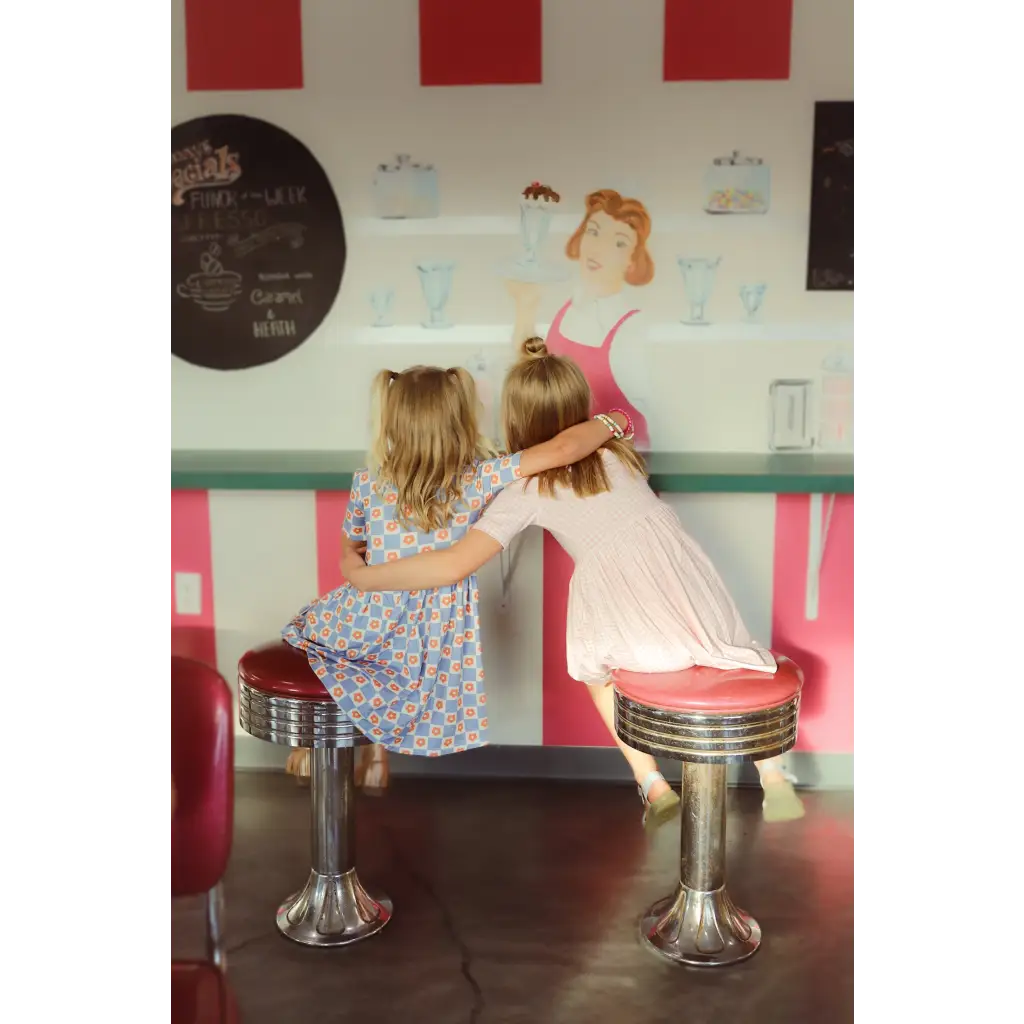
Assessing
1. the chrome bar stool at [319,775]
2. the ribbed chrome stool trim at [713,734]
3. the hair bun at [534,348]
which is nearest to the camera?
the ribbed chrome stool trim at [713,734]

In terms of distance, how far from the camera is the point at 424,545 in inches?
88.3

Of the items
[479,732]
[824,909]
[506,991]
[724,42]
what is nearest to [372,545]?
[479,732]

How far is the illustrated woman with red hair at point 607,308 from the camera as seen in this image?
104 inches

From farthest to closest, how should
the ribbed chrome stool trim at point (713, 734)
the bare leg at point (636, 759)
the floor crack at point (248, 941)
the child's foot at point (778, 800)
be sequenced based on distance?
the child's foot at point (778, 800), the bare leg at point (636, 759), the floor crack at point (248, 941), the ribbed chrome stool trim at point (713, 734)

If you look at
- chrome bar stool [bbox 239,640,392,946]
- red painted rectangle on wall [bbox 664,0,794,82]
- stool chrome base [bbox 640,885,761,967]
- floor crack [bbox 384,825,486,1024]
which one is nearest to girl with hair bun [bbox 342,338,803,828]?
chrome bar stool [bbox 239,640,392,946]

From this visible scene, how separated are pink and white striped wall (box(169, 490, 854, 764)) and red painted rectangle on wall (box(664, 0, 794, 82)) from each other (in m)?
1.08

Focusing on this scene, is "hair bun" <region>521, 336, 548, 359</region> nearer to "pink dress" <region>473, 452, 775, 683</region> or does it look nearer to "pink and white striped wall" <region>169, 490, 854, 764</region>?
"pink dress" <region>473, 452, 775, 683</region>

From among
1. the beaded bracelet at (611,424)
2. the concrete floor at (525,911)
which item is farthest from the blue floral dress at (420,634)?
the concrete floor at (525,911)

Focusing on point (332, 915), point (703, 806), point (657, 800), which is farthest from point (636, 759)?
point (332, 915)

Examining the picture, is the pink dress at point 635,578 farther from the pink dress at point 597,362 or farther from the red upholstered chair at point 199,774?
the red upholstered chair at point 199,774

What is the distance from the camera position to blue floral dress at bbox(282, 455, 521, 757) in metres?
2.24

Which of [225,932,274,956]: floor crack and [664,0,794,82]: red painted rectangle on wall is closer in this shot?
[225,932,274,956]: floor crack
